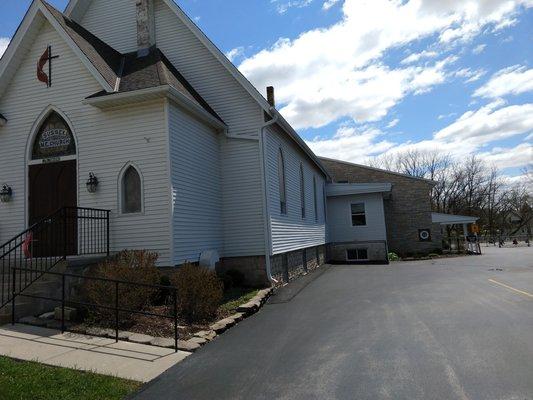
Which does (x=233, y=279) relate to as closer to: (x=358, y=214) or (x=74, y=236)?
(x=74, y=236)

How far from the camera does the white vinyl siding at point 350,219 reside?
27641 mm

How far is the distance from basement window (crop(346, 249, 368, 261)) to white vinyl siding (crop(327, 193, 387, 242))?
1557 millimetres

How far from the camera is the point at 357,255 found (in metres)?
26.3

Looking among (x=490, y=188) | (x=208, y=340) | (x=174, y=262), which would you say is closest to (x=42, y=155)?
(x=174, y=262)

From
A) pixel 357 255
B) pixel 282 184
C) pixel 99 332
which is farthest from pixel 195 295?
pixel 357 255

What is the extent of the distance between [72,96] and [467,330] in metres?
11.0

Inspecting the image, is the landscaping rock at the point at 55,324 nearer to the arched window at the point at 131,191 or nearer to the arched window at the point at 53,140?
the arched window at the point at 131,191

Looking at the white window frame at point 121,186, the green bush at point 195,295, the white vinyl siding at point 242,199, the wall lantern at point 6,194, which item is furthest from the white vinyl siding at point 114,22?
the green bush at point 195,295

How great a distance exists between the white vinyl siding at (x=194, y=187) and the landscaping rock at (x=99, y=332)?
10.4 feet

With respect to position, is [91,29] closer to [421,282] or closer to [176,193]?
[176,193]

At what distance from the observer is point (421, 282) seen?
14852 mm

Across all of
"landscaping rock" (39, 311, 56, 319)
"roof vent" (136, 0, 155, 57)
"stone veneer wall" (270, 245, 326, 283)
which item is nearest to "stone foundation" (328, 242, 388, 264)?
"stone veneer wall" (270, 245, 326, 283)

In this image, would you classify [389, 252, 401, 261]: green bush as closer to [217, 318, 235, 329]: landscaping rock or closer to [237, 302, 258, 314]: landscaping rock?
[237, 302, 258, 314]: landscaping rock

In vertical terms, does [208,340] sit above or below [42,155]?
below
